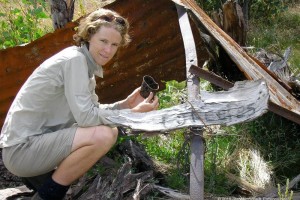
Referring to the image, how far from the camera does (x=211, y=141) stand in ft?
16.0

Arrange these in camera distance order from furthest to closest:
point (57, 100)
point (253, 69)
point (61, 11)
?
point (61, 11) → point (253, 69) → point (57, 100)

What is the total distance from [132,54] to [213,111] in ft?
7.21

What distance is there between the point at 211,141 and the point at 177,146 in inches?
12.9

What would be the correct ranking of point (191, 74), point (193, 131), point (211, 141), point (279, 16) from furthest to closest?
point (279, 16)
point (211, 141)
point (191, 74)
point (193, 131)

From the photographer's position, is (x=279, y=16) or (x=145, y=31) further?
(x=279, y=16)

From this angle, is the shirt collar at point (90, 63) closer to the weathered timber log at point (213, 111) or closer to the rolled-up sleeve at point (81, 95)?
the rolled-up sleeve at point (81, 95)

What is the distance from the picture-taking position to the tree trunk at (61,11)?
5625 millimetres

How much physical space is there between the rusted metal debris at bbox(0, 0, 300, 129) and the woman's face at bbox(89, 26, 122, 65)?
36.9 inches

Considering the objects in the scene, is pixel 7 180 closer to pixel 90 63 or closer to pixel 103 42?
pixel 90 63

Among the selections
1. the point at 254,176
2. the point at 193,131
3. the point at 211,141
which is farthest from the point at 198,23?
the point at 193,131

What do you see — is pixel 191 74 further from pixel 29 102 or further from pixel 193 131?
pixel 29 102

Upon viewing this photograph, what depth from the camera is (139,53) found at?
5.14 m

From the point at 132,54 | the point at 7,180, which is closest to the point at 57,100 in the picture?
the point at 7,180

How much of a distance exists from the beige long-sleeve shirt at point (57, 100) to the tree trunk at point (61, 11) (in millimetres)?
2205
